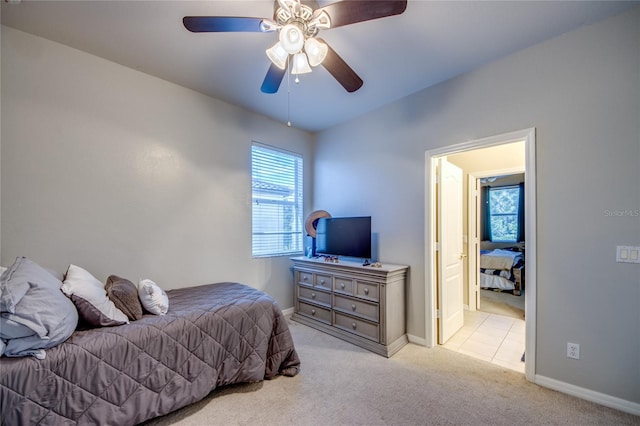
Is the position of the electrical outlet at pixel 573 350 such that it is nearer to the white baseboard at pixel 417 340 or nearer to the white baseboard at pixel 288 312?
the white baseboard at pixel 417 340

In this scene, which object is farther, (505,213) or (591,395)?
(505,213)

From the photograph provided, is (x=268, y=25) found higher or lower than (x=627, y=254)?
higher

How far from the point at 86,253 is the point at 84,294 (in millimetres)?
808

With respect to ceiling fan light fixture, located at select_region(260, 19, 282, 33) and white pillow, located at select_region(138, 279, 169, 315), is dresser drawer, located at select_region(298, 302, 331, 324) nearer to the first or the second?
white pillow, located at select_region(138, 279, 169, 315)

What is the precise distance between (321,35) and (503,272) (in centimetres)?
500

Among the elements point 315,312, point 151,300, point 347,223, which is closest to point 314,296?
point 315,312

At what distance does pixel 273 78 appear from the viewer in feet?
6.18

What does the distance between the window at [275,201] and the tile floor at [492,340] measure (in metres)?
2.30

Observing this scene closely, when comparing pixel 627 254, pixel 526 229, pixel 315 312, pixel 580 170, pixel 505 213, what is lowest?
pixel 315 312

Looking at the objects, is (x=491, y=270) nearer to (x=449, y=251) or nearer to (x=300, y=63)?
(x=449, y=251)

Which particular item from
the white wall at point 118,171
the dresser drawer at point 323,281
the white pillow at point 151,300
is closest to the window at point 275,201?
the white wall at point 118,171

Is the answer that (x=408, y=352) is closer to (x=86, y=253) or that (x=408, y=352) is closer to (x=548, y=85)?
(x=548, y=85)

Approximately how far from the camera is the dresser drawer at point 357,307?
2.68 meters

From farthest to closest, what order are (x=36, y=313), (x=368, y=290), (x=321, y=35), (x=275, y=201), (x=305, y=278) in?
(x=275, y=201) → (x=305, y=278) → (x=368, y=290) → (x=321, y=35) → (x=36, y=313)
